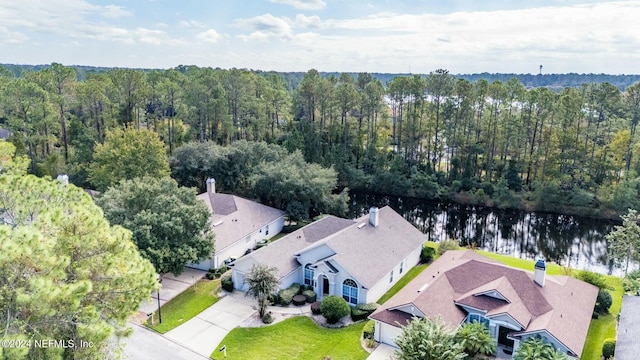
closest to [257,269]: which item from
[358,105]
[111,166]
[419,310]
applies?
[419,310]

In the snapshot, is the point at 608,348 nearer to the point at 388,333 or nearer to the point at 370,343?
the point at 388,333

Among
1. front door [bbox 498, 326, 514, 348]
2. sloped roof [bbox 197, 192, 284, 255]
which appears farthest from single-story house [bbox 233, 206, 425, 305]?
front door [bbox 498, 326, 514, 348]

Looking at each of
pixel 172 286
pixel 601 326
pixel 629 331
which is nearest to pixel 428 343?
pixel 629 331

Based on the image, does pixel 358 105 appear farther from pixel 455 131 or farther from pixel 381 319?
pixel 381 319

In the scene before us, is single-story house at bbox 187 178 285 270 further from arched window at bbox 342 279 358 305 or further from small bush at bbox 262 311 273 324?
arched window at bbox 342 279 358 305

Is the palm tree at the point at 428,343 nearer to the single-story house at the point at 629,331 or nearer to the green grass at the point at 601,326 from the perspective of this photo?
the single-story house at the point at 629,331

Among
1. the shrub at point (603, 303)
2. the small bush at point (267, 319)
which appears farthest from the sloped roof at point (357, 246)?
the shrub at point (603, 303)

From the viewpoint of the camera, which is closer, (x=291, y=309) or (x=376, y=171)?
(x=291, y=309)
